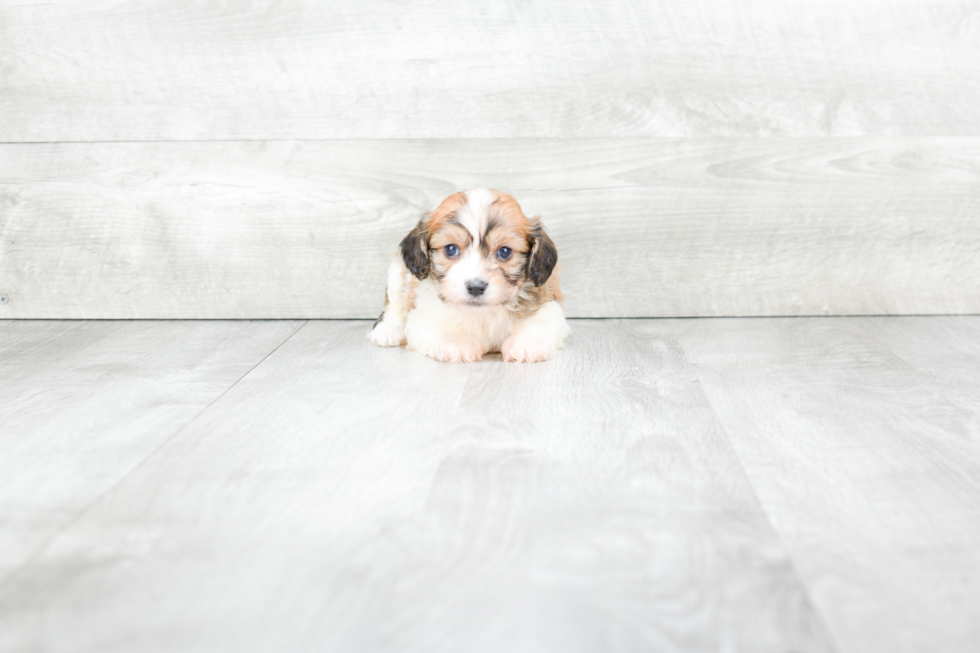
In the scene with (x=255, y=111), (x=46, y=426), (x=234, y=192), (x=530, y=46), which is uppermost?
(x=530, y=46)

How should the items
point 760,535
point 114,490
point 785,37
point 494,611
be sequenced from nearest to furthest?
point 494,611
point 760,535
point 114,490
point 785,37

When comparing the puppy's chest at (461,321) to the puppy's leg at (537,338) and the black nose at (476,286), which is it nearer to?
the puppy's leg at (537,338)

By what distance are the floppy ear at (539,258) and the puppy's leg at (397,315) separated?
366mm

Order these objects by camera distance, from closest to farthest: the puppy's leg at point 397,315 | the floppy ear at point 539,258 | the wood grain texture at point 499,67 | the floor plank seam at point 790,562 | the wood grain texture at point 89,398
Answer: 1. the floor plank seam at point 790,562
2. the wood grain texture at point 89,398
3. the floppy ear at point 539,258
4. the puppy's leg at point 397,315
5. the wood grain texture at point 499,67

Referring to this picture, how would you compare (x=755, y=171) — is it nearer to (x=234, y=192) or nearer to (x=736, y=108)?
(x=736, y=108)

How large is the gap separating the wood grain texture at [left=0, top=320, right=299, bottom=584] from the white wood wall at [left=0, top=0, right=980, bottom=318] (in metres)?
0.26

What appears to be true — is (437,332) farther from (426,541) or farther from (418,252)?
(426,541)

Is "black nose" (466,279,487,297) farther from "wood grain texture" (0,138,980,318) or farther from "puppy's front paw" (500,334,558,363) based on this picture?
"wood grain texture" (0,138,980,318)

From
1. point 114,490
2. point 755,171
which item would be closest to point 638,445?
point 114,490

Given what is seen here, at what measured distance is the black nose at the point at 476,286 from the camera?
1.90 m

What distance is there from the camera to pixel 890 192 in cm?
248

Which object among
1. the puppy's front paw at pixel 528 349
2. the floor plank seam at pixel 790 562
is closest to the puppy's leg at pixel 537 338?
the puppy's front paw at pixel 528 349

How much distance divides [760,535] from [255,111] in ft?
6.79

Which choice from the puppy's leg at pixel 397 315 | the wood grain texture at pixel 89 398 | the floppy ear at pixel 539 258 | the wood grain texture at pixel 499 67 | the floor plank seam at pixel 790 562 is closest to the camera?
the floor plank seam at pixel 790 562
